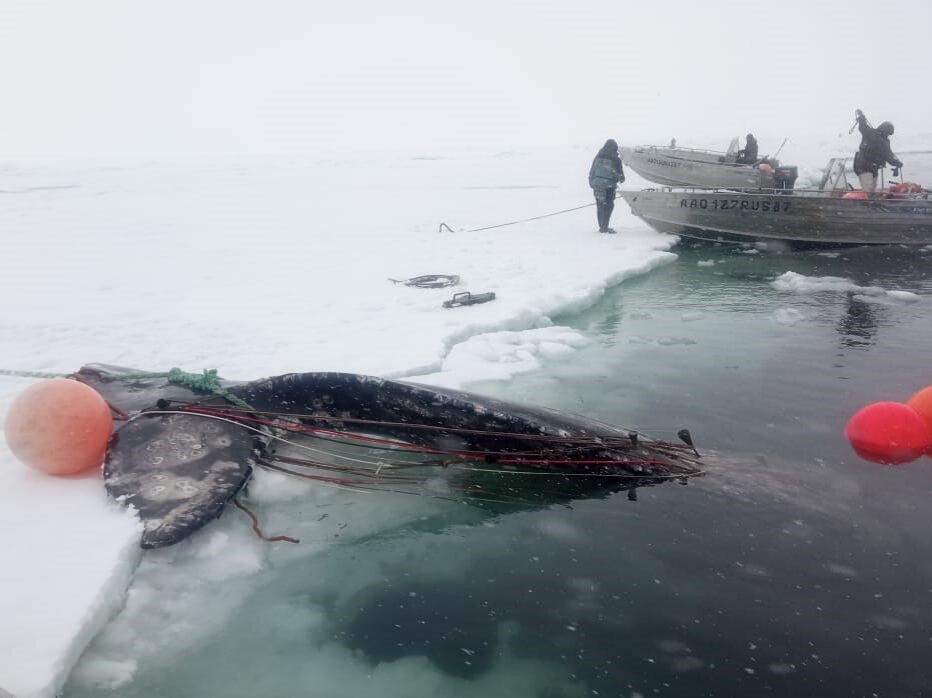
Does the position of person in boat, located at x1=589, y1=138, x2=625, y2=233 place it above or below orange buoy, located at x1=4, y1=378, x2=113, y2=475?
above

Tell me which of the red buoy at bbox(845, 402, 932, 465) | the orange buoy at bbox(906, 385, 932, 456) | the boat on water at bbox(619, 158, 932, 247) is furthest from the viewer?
the boat on water at bbox(619, 158, 932, 247)

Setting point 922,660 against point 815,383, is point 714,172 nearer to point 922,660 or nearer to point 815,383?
point 815,383

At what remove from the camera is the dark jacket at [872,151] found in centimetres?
1210

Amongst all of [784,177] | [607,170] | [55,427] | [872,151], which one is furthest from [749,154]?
[55,427]

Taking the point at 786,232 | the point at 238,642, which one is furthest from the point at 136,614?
the point at 786,232

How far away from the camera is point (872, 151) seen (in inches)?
482

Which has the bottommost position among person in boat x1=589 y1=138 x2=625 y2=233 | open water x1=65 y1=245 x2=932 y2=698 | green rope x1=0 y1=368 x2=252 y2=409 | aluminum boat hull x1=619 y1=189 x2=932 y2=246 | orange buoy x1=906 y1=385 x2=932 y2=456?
open water x1=65 y1=245 x2=932 y2=698

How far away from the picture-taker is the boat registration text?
12094 millimetres

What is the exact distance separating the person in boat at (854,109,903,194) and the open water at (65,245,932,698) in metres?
8.61

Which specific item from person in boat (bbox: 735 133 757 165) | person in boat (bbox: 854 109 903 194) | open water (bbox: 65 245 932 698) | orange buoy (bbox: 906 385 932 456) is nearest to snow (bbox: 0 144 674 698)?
open water (bbox: 65 245 932 698)

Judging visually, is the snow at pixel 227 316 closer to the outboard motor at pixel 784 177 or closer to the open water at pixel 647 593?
the open water at pixel 647 593

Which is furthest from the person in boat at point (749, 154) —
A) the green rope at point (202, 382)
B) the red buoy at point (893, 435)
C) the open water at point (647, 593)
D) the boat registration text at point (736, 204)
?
the green rope at point (202, 382)

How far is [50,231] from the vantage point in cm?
1492

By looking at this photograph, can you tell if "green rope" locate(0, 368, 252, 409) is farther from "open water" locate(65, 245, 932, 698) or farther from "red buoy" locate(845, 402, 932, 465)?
"red buoy" locate(845, 402, 932, 465)
